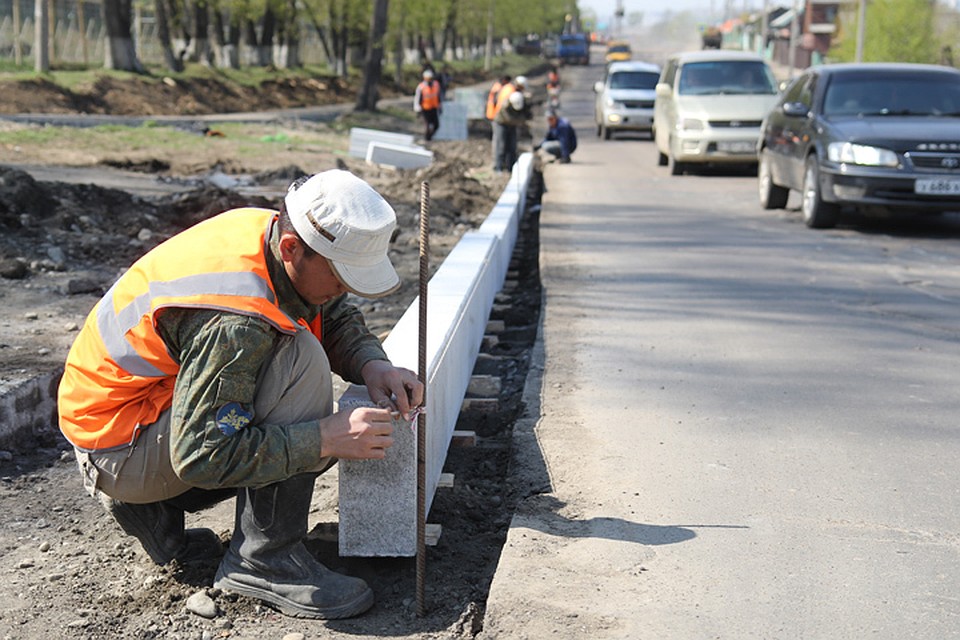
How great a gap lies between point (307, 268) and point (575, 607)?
125 centimetres

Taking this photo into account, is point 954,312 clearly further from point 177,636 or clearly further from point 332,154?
point 332,154

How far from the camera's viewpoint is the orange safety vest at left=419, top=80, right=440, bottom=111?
26750 mm

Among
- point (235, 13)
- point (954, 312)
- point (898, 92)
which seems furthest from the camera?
point (235, 13)

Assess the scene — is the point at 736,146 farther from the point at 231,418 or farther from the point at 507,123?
the point at 231,418

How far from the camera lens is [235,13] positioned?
144 ft

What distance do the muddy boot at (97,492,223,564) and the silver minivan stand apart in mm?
26065

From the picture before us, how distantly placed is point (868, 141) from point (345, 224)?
9.66 metres

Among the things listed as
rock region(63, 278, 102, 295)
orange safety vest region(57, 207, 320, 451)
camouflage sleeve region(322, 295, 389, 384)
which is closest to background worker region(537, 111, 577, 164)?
rock region(63, 278, 102, 295)

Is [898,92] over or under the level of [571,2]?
under

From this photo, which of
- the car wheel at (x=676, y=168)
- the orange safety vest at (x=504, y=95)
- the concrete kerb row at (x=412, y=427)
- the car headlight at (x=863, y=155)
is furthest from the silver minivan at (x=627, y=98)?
Result: the concrete kerb row at (x=412, y=427)

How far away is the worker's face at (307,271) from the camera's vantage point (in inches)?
135

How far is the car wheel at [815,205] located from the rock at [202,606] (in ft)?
32.7

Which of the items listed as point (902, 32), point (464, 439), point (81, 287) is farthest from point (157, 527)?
point (902, 32)

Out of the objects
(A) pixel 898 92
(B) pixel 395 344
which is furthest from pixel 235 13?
(B) pixel 395 344
